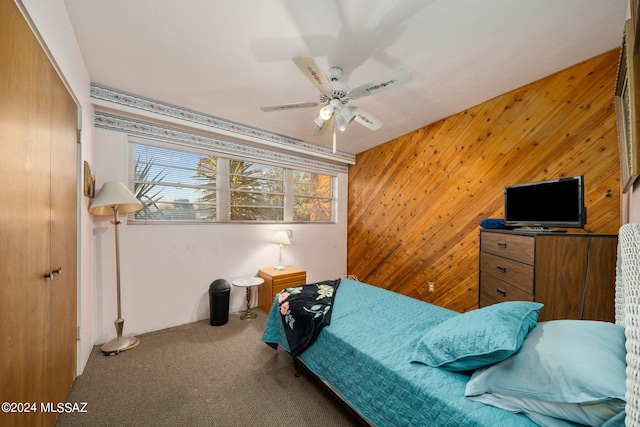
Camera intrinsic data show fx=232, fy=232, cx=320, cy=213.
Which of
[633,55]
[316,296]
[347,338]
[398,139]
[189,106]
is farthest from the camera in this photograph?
[398,139]

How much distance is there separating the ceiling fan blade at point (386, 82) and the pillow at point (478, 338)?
1544mm

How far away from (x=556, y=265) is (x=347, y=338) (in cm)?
158

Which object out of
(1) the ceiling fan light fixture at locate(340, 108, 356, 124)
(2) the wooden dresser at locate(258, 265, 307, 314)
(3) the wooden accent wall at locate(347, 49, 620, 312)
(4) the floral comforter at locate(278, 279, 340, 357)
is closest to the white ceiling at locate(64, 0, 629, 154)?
(3) the wooden accent wall at locate(347, 49, 620, 312)

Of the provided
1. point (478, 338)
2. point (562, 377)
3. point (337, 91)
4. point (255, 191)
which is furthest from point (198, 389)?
point (337, 91)

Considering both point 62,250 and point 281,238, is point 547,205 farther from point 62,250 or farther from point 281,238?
point 62,250

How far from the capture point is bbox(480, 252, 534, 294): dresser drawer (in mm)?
1776

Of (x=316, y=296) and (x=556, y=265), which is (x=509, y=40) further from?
(x=316, y=296)

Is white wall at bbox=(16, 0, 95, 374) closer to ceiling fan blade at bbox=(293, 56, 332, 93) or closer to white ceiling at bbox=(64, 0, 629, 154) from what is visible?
white ceiling at bbox=(64, 0, 629, 154)

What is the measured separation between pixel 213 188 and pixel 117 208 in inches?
42.9

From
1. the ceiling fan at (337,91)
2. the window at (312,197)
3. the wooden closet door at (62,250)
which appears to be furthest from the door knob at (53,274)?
the window at (312,197)

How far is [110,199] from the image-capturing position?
7.16 feet

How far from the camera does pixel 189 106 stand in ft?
9.21

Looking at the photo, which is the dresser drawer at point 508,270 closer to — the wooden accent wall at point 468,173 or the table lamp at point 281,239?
the wooden accent wall at point 468,173

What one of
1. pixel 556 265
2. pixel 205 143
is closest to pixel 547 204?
pixel 556 265
